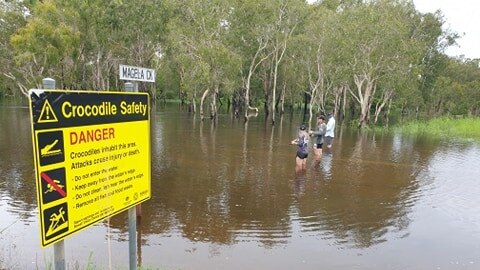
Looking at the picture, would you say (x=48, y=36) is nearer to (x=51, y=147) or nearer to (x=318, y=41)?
(x=318, y=41)

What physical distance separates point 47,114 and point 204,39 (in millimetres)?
27970

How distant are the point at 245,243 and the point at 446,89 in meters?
47.9

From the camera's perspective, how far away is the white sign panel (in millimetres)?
3300

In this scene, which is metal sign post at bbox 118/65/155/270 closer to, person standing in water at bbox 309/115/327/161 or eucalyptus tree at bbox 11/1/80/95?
person standing in water at bbox 309/115/327/161

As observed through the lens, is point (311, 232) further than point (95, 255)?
Yes

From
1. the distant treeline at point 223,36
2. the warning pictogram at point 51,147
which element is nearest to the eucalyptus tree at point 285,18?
the distant treeline at point 223,36

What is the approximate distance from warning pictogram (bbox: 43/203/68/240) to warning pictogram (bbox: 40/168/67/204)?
72 millimetres

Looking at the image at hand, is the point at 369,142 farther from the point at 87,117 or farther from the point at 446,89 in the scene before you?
the point at 446,89

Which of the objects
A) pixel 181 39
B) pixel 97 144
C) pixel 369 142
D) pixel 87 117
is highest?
pixel 181 39

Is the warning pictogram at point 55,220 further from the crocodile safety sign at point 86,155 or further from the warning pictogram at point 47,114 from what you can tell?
the warning pictogram at point 47,114

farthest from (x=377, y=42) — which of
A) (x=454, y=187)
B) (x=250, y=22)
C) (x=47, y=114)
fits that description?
(x=47, y=114)

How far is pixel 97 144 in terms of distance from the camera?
286 centimetres

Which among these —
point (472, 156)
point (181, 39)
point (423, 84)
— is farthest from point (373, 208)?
point (423, 84)

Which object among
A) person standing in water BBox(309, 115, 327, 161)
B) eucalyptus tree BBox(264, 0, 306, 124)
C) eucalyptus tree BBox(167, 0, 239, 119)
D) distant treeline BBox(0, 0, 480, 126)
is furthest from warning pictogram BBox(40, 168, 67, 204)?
eucalyptus tree BBox(264, 0, 306, 124)
